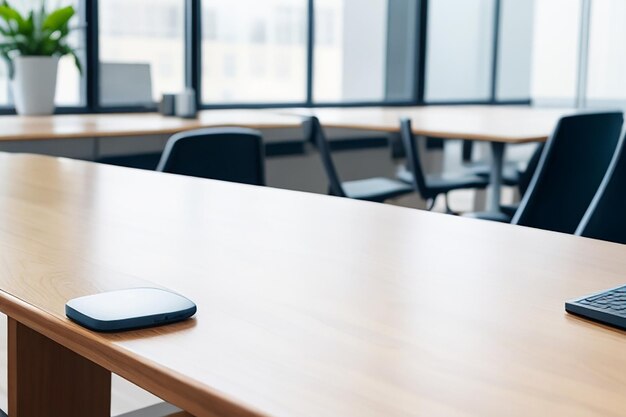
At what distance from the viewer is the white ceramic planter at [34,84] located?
386cm

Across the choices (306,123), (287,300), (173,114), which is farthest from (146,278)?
(173,114)

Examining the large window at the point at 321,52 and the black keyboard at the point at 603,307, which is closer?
the black keyboard at the point at 603,307

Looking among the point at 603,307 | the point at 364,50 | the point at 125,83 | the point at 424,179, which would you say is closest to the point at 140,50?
the point at 125,83

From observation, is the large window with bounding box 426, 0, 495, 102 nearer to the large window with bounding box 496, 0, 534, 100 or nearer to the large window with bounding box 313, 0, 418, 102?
the large window with bounding box 496, 0, 534, 100

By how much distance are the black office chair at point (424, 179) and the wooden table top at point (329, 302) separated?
2092 millimetres

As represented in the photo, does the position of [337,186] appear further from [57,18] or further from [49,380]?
[49,380]

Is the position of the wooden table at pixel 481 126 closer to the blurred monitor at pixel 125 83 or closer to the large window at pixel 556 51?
the blurred monitor at pixel 125 83

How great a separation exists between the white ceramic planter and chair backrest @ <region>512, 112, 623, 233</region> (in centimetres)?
238

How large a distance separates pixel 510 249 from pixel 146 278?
1.62 ft

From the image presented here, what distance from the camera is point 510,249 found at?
1.15 metres

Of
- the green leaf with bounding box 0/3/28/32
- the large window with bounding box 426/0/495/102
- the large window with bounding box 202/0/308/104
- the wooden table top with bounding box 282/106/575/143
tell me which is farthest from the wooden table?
the large window with bounding box 426/0/495/102

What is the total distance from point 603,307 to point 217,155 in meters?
1.46

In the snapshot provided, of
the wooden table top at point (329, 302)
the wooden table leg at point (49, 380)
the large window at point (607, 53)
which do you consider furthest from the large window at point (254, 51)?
the wooden table leg at point (49, 380)

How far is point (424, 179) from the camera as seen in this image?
3779 millimetres
